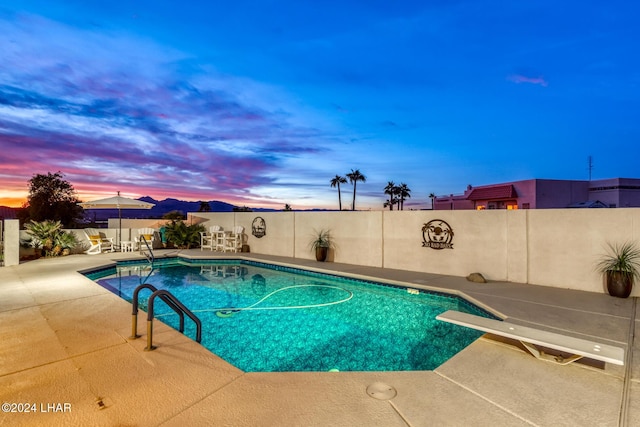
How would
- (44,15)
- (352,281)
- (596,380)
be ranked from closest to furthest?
(596,380), (352,281), (44,15)

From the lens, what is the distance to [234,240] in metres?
A: 11.6

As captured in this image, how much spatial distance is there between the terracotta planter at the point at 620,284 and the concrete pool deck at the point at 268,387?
173 cm

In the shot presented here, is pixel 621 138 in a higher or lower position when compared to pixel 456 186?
higher

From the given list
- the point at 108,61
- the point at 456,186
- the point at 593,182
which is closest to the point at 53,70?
the point at 108,61

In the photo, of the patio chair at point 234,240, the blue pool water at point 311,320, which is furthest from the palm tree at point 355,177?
the blue pool water at point 311,320

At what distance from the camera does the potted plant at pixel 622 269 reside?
5.05 metres

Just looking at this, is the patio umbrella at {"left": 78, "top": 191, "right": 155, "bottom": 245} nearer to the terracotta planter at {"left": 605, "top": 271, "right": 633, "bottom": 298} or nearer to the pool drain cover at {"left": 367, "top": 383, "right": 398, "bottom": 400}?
the pool drain cover at {"left": 367, "top": 383, "right": 398, "bottom": 400}

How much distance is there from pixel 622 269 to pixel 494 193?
21.0 metres

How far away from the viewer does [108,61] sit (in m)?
9.19

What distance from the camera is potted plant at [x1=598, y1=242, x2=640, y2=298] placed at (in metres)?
5.05

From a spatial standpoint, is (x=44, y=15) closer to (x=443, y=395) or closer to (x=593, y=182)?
(x=443, y=395)

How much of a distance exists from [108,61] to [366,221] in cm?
901

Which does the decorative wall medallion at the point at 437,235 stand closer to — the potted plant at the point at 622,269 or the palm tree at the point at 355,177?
the potted plant at the point at 622,269

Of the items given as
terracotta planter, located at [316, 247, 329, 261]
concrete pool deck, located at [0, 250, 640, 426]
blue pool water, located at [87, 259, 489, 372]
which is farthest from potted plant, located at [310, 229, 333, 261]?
concrete pool deck, located at [0, 250, 640, 426]
